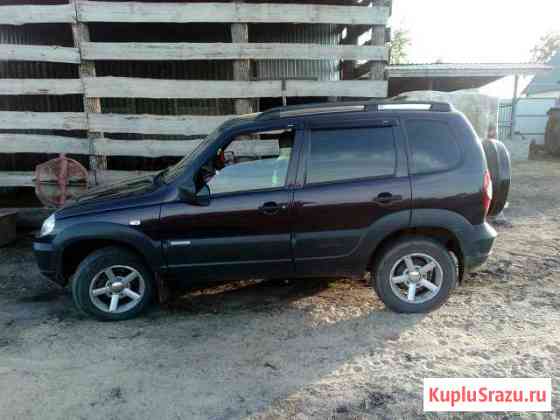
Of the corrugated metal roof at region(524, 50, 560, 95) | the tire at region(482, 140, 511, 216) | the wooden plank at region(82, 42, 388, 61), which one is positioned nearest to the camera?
the tire at region(482, 140, 511, 216)

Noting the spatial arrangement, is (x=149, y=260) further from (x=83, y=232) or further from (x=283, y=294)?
(x=283, y=294)

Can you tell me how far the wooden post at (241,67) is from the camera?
255 inches

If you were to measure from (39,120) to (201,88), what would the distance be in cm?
264

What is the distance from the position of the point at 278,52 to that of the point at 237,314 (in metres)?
4.41

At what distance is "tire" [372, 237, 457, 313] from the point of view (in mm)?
3596

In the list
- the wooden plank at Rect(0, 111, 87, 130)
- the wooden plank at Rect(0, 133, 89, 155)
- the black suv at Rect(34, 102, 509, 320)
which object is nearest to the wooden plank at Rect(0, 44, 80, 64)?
the wooden plank at Rect(0, 111, 87, 130)

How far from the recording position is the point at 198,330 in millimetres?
3582

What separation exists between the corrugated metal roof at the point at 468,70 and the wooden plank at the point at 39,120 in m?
6.97

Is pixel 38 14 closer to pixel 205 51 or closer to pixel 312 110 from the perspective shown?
pixel 205 51

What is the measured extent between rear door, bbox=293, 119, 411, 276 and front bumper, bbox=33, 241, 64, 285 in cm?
219

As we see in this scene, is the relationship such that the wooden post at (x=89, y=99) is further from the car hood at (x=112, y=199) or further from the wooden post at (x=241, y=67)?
the car hood at (x=112, y=199)

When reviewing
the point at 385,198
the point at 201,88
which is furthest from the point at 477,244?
the point at 201,88

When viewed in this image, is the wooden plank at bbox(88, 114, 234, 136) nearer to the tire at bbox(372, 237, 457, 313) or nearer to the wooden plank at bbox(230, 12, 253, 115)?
the wooden plank at bbox(230, 12, 253, 115)

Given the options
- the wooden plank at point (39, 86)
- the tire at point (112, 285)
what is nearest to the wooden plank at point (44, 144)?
the wooden plank at point (39, 86)
